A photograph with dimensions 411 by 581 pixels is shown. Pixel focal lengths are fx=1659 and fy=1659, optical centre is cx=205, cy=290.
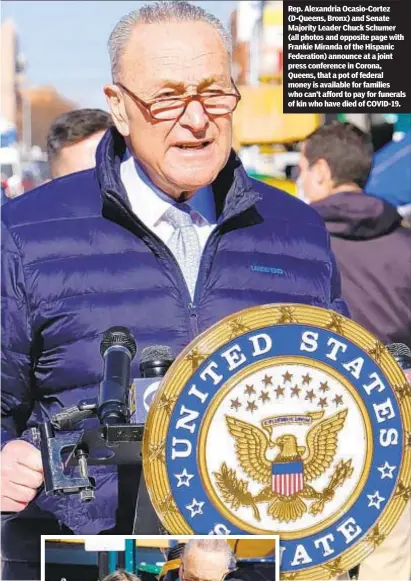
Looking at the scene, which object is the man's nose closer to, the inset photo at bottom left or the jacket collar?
the jacket collar

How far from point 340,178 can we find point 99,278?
3.92 ft

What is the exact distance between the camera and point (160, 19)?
154 inches

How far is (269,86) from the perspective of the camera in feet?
14.1

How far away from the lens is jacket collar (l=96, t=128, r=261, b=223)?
3.92 meters

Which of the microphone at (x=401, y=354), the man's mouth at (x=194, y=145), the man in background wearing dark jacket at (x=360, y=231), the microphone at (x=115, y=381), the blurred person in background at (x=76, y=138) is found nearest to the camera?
the microphone at (x=115, y=381)

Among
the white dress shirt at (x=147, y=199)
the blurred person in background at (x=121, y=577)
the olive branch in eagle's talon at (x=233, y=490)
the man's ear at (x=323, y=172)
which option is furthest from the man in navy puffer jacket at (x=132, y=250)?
the man's ear at (x=323, y=172)

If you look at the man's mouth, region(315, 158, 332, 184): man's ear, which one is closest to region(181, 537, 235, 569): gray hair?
the man's mouth

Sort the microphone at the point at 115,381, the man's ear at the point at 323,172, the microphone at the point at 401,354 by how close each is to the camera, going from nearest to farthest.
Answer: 1. the microphone at the point at 115,381
2. the microphone at the point at 401,354
3. the man's ear at the point at 323,172

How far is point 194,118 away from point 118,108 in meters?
0.20

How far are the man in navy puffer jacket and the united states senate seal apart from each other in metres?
0.16

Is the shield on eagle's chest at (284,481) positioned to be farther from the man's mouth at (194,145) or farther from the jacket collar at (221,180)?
the man's mouth at (194,145)

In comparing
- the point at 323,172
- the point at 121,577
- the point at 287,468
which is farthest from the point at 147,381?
the point at 323,172

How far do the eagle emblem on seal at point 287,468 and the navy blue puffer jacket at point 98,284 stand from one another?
28 cm

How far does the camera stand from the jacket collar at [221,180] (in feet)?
12.9
